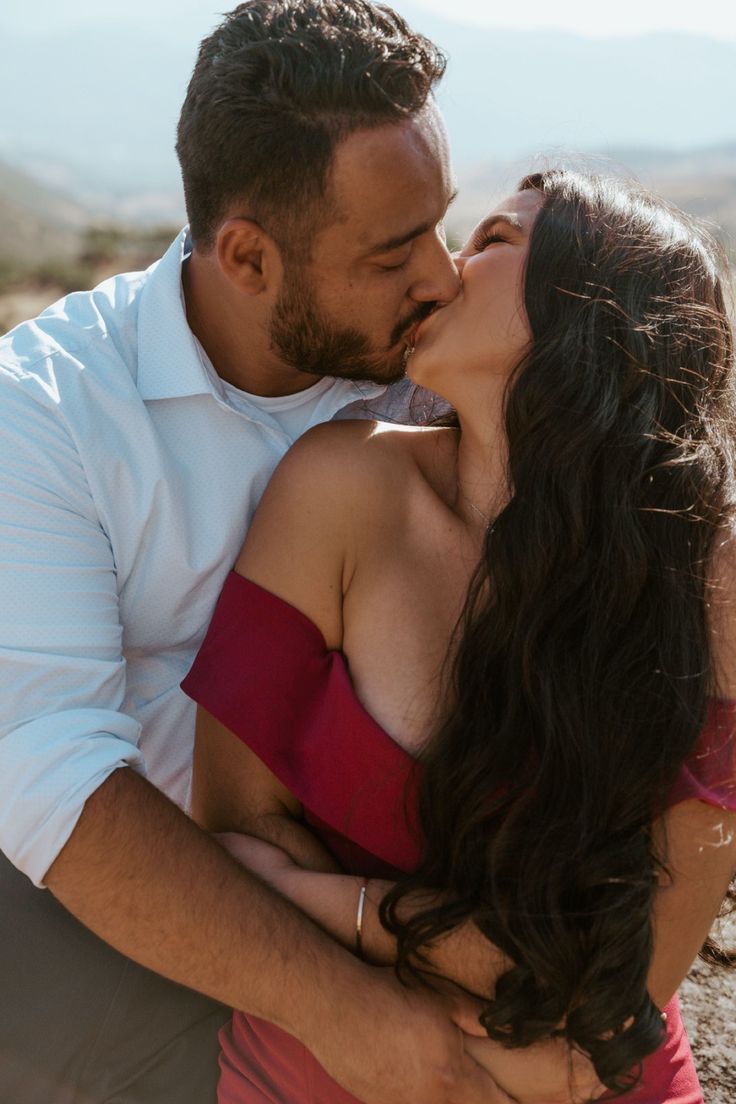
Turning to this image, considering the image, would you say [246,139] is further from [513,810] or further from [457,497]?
[513,810]

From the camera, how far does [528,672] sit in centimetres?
211

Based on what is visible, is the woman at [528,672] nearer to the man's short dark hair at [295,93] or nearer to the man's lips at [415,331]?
the man's lips at [415,331]

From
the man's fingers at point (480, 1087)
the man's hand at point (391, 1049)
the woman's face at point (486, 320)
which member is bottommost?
the man's fingers at point (480, 1087)

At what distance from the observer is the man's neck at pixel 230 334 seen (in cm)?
265

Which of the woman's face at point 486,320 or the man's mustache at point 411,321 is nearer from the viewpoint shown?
the woman's face at point 486,320

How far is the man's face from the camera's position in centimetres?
247

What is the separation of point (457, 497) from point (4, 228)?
52.3 meters

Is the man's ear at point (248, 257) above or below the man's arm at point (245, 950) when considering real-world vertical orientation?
above

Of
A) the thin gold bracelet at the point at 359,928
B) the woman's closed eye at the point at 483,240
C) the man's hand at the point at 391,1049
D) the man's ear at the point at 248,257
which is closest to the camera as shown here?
the man's hand at the point at 391,1049

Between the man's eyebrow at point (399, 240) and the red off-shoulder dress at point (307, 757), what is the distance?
813 mm

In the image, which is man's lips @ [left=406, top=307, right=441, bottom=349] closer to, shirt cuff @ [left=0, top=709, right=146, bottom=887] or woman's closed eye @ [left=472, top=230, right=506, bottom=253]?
woman's closed eye @ [left=472, top=230, right=506, bottom=253]

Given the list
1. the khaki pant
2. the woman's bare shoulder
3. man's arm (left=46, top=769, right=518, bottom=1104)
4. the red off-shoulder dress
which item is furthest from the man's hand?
the woman's bare shoulder

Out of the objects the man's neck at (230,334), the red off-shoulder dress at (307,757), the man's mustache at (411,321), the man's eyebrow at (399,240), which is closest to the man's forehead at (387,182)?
the man's eyebrow at (399,240)

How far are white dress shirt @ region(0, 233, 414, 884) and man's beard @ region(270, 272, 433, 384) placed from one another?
4.8 inches
